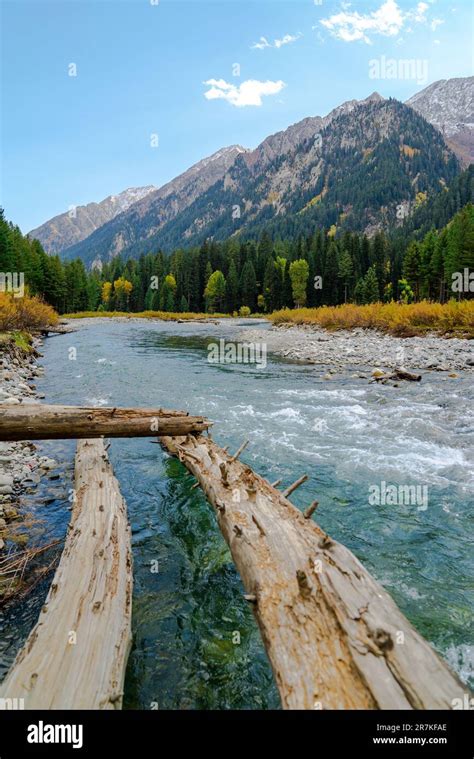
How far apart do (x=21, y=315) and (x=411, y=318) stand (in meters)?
28.3

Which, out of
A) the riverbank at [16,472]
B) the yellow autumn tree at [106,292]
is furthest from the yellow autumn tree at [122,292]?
the riverbank at [16,472]

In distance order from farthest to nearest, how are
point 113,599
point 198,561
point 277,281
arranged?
point 277,281 → point 198,561 → point 113,599

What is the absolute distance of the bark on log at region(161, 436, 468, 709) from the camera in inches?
92.8

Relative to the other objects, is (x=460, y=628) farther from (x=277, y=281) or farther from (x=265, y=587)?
(x=277, y=281)

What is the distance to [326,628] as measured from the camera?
284 centimetres

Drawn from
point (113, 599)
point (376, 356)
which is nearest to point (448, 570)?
point (113, 599)

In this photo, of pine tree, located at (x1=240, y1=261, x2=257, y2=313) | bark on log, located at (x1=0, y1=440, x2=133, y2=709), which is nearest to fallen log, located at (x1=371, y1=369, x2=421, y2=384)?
bark on log, located at (x1=0, y1=440, x2=133, y2=709)

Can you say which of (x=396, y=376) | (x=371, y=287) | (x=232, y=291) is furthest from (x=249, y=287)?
(x=396, y=376)

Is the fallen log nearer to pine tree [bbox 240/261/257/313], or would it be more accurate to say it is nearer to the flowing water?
the flowing water

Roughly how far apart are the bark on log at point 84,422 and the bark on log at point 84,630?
84.9 inches

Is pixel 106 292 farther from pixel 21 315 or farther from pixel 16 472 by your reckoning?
pixel 16 472

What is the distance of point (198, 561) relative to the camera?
5.26 m

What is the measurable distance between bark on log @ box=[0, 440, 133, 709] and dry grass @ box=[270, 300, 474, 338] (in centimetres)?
2642
